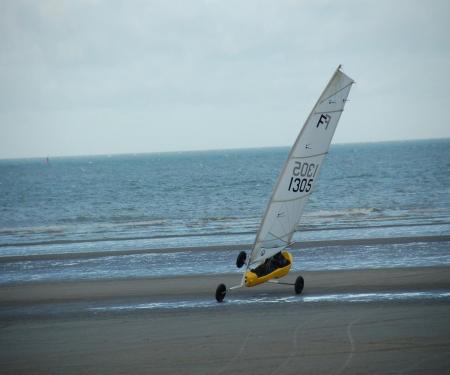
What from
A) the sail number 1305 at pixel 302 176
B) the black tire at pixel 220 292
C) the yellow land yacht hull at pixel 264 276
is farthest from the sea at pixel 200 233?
the black tire at pixel 220 292

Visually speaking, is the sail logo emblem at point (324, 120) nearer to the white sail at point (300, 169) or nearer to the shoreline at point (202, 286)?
the white sail at point (300, 169)

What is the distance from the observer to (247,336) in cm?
1508

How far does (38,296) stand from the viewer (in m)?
21.7

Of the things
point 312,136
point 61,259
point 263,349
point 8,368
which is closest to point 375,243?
point 312,136

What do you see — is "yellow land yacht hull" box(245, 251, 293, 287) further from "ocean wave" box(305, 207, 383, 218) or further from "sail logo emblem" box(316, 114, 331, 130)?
"ocean wave" box(305, 207, 383, 218)

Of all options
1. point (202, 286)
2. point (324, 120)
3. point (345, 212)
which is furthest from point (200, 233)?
point (324, 120)

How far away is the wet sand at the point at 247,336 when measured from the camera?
13.1m

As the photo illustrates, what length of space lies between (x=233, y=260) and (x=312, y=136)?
9464 millimetres

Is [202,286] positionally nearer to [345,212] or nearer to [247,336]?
[247,336]

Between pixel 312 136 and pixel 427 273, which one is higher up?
pixel 312 136

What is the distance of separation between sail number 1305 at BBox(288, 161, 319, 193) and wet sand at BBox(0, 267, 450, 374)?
10.8 feet

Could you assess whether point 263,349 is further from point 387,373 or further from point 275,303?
point 275,303

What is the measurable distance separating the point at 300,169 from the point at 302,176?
0.33 meters

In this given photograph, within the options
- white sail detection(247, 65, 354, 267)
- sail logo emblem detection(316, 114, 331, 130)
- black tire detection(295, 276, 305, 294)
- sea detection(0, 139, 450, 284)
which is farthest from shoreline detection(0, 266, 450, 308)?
sail logo emblem detection(316, 114, 331, 130)
